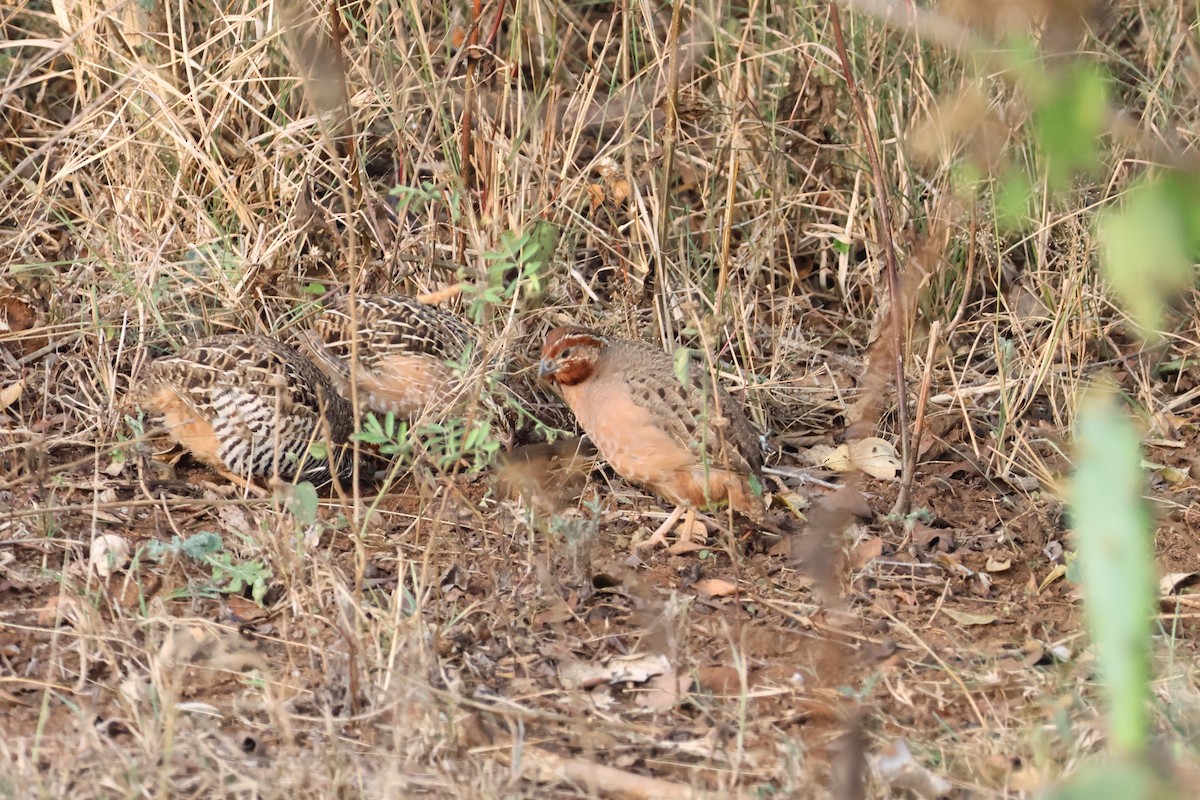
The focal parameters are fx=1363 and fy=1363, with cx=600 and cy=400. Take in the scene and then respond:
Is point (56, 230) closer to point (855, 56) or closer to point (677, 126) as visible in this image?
point (677, 126)

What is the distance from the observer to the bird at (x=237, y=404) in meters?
5.62

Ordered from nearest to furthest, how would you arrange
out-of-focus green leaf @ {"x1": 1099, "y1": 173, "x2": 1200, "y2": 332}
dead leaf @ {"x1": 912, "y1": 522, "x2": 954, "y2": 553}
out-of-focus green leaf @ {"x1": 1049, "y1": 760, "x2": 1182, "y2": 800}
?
out-of-focus green leaf @ {"x1": 1099, "y1": 173, "x2": 1200, "y2": 332} < out-of-focus green leaf @ {"x1": 1049, "y1": 760, "x2": 1182, "y2": 800} < dead leaf @ {"x1": 912, "y1": 522, "x2": 954, "y2": 553}

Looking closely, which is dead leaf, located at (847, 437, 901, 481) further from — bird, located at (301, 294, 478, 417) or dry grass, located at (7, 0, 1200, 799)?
bird, located at (301, 294, 478, 417)

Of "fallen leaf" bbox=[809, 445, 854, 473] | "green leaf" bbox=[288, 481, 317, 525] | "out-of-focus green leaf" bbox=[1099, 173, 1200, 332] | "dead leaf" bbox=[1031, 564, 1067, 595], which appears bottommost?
"fallen leaf" bbox=[809, 445, 854, 473]

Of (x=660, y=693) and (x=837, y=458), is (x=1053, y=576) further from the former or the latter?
(x=660, y=693)

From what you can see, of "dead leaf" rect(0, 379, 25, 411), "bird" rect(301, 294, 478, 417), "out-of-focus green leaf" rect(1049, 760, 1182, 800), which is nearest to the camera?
"out-of-focus green leaf" rect(1049, 760, 1182, 800)

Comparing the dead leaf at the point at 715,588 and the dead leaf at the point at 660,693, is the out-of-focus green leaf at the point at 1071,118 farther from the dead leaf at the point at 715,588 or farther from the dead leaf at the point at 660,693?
the dead leaf at the point at 715,588

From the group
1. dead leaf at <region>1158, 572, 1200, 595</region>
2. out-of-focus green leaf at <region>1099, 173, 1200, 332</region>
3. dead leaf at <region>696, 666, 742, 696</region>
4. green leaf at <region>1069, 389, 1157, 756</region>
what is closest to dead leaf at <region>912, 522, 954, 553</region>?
dead leaf at <region>1158, 572, 1200, 595</region>

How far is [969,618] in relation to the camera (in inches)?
187

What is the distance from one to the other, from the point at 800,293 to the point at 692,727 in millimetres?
3551

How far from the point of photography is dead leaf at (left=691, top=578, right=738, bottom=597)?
16.2 feet

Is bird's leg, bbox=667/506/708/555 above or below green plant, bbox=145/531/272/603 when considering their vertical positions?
below

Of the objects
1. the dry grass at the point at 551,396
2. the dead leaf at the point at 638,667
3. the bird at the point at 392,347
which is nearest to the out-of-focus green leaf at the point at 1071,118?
the dry grass at the point at 551,396

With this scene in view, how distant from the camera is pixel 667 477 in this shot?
5.34 m
